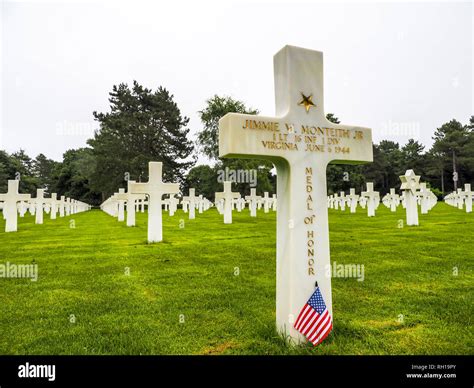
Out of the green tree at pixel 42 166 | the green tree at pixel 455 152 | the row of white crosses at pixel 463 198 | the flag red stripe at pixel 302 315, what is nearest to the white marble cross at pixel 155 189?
the flag red stripe at pixel 302 315

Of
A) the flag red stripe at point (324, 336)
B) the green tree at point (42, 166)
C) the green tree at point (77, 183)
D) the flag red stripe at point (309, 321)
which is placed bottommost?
the flag red stripe at point (324, 336)

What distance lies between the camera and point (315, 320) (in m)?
3.85

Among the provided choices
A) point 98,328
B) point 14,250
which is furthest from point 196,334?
point 14,250

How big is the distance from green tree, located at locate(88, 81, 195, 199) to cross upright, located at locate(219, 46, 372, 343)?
44947 mm

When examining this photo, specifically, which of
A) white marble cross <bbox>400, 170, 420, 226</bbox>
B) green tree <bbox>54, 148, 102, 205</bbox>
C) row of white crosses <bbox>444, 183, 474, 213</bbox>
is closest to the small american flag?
white marble cross <bbox>400, 170, 420, 226</bbox>

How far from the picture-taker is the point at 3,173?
53562mm

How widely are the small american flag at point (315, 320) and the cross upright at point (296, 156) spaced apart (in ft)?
0.21

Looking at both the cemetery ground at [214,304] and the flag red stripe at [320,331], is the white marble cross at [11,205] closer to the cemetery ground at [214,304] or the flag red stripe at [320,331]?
the cemetery ground at [214,304]

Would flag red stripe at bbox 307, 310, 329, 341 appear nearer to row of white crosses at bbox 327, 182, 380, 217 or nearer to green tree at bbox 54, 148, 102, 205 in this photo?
row of white crosses at bbox 327, 182, 380, 217

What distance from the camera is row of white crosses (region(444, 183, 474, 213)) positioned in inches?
918

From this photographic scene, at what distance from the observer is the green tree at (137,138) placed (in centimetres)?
4891

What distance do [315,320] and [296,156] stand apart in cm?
166

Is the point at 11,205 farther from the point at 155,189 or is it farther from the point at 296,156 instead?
the point at 296,156
